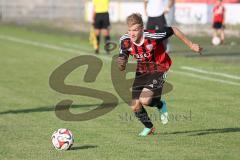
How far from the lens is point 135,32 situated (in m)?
10.3

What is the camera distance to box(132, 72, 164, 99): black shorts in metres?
10.8

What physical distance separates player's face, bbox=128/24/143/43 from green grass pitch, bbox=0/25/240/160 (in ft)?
4.77

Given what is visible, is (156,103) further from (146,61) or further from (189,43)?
(189,43)

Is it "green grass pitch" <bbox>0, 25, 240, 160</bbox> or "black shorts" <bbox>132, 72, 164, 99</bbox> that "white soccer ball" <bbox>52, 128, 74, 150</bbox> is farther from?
"black shorts" <bbox>132, 72, 164, 99</bbox>

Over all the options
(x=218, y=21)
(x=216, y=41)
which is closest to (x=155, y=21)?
(x=216, y=41)

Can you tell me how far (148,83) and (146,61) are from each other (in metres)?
0.33

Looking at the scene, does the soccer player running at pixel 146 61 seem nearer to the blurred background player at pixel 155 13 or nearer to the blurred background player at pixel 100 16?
the blurred background player at pixel 155 13

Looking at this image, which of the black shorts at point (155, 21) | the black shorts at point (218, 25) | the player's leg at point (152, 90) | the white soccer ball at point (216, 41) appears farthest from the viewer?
the black shorts at point (218, 25)

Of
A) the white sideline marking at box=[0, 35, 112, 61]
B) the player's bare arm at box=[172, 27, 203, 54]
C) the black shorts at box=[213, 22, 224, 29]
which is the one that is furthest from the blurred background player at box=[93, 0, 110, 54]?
the player's bare arm at box=[172, 27, 203, 54]

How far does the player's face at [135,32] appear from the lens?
33.5 ft

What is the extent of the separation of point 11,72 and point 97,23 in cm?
637

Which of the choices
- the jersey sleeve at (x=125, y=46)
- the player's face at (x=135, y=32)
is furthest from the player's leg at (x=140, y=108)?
the player's face at (x=135, y=32)

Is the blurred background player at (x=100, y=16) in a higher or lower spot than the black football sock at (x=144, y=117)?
lower

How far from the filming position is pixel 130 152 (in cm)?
962
